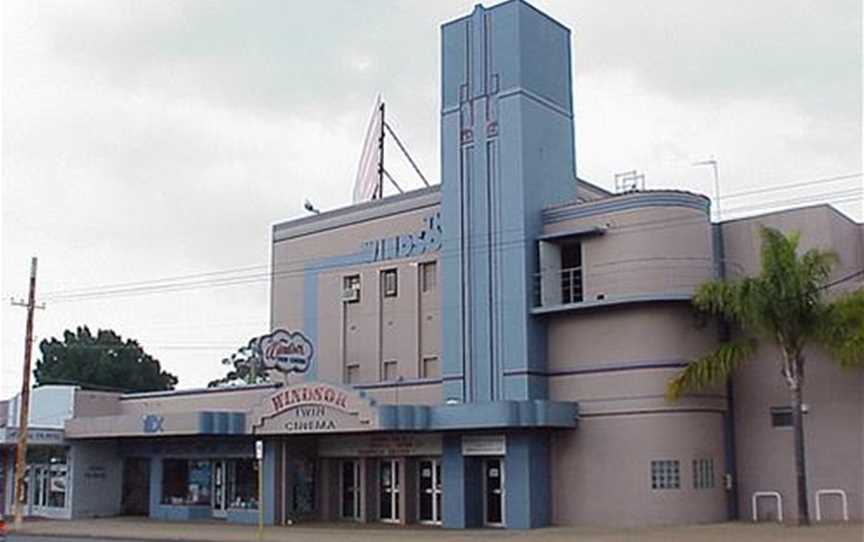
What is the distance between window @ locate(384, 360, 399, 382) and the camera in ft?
143

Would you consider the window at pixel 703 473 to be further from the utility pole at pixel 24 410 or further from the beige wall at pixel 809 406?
the utility pole at pixel 24 410

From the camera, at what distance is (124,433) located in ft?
151

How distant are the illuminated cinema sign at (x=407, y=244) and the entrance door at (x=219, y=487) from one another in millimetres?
10322

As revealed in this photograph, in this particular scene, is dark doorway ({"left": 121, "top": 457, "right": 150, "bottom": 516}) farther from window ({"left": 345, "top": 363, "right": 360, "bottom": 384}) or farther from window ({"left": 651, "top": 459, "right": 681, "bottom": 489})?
window ({"left": 651, "top": 459, "right": 681, "bottom": 489})

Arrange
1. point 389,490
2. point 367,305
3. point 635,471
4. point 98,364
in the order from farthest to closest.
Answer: point 98,364 → point 367,305 → point 389,490 → point 635,471

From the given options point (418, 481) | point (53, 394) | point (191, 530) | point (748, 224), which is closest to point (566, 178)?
point (748, 224)

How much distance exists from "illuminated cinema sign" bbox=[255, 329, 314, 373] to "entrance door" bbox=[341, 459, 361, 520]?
3944 millimetres

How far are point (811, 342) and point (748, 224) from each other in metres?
4.97

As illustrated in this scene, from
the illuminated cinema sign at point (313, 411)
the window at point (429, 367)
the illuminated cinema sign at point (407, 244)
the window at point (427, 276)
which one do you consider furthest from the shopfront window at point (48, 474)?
the window at point (427, 276)

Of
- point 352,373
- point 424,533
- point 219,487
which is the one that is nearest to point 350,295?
point 352,373

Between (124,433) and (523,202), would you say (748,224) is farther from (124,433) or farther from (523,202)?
(124,433)

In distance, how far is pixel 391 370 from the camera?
43719 mm

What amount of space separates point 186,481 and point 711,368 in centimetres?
2317

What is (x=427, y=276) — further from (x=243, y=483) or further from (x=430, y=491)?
(x=243, y=483)
